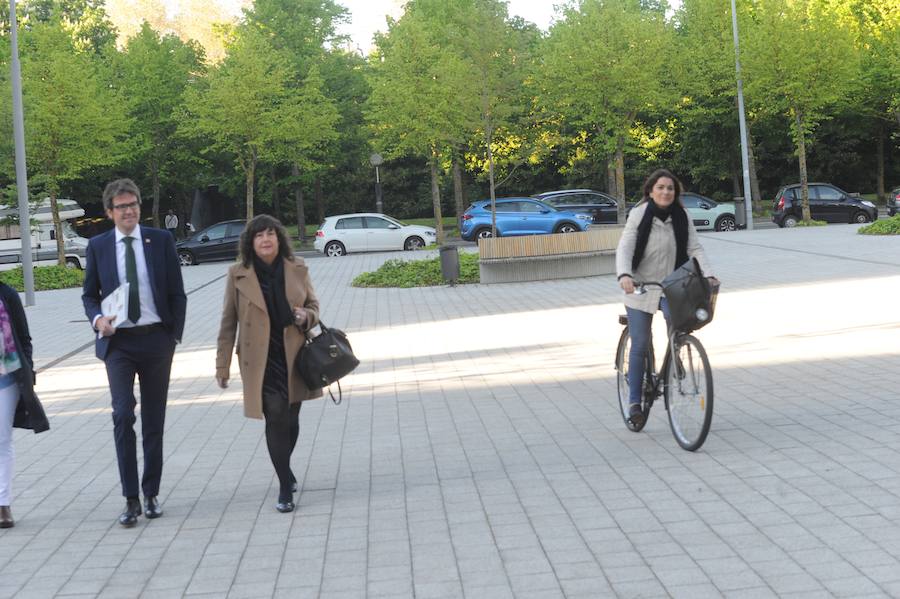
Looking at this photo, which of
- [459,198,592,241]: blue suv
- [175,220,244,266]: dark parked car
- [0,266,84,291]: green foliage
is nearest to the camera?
[0,266,84,291]: green foliage

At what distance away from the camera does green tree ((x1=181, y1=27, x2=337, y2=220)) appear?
134ft

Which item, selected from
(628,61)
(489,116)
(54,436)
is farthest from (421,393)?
(628,61)

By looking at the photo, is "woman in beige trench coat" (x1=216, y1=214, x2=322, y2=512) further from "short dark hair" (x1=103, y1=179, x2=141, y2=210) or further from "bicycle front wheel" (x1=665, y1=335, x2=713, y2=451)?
"bicycle front wheel" (x1=665, y1=335, x2=713, y2=451)

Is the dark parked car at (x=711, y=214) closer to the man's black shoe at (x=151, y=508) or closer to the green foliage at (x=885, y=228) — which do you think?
the green foliage at (x=885, y=228)

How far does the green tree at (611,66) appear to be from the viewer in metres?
40.1

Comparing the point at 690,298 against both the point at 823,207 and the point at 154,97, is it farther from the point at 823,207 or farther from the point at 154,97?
the point at 154,97

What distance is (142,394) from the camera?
6.15 m

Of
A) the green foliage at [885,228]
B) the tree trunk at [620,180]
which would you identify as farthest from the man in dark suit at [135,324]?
the tree trunk at [620,180]

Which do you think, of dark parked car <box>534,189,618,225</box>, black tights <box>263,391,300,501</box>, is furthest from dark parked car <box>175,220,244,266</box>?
black tights <box>263,391,300,501</box>

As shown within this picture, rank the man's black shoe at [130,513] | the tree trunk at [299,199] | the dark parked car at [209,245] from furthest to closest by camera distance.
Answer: the tree trunk at [299,199], the dark parked car at [209,245], the man's black shoe at [130,513]

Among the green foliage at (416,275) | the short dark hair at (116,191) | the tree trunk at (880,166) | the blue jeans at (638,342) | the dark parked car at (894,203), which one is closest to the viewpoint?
the short dark hair at (116,191)

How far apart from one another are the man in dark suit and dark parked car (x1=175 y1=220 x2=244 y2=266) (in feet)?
106

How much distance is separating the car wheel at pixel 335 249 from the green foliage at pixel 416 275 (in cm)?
1366

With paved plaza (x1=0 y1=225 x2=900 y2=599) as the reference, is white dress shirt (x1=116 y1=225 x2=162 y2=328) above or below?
above
